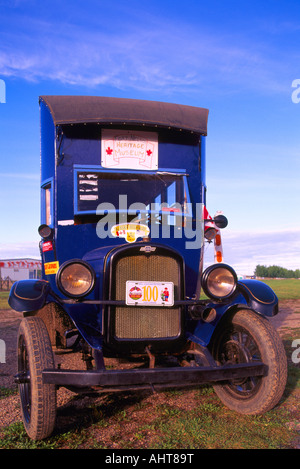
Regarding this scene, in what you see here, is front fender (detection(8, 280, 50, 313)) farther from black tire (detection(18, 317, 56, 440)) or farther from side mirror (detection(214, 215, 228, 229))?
side mirror (detection(214, 215, 228, 229))

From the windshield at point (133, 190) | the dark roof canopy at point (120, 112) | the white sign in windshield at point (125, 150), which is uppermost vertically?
the dark roof canopy at point (120, 112)

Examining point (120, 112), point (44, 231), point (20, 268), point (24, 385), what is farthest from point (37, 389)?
point (20, 268)

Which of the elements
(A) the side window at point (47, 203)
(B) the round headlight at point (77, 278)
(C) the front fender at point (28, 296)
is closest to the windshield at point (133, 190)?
(A) the side window at point (47, 203)

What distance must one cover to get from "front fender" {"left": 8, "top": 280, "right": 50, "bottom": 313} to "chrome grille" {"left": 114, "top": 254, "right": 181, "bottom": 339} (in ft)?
2.25

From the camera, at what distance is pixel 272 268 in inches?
1107

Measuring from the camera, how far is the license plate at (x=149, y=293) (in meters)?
3.60

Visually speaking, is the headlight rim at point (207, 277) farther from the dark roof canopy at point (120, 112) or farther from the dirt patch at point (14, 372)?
the dark roof canopy at point (120, 112)

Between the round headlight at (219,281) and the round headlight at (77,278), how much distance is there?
3.21ft

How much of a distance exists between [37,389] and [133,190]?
226 cm

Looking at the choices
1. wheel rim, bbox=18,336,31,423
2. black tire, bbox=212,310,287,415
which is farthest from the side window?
black tire, bbox=212,310,287,415

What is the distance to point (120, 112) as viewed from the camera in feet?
14.8

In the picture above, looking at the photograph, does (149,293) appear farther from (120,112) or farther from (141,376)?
(120,112)
